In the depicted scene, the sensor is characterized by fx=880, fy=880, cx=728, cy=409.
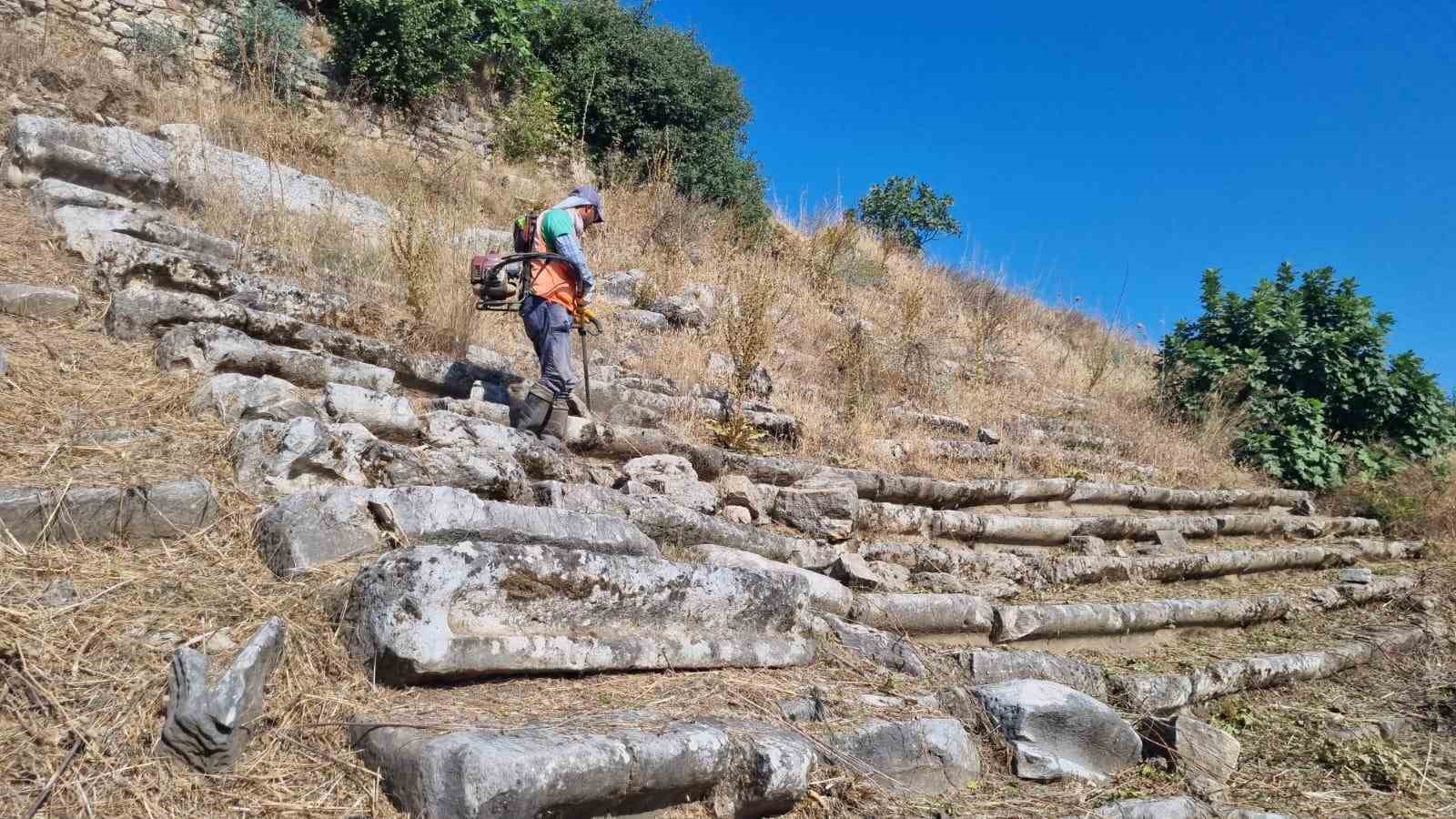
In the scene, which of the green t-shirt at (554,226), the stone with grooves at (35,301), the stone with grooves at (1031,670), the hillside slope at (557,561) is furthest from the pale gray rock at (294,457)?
the stone with grooves at (1031,670)

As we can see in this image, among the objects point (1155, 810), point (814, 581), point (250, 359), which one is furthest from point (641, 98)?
point (1155, 810)

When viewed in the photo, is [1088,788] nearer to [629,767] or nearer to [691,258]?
[629,767]

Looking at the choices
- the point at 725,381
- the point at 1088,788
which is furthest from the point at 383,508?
the point at 725,381

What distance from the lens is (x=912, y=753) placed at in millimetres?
3404

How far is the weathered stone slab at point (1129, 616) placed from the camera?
5391 mm

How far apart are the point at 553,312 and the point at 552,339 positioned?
0.64ft

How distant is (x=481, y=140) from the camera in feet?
45.5

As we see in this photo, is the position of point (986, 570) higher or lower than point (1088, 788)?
higher

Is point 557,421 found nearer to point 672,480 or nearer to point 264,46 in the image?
point 672,480

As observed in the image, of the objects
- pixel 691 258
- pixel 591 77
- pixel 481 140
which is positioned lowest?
pixel 691 258

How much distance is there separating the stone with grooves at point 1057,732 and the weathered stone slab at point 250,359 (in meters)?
4.01

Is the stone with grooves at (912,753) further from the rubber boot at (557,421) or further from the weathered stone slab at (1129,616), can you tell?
the rubber boot at (557,421)

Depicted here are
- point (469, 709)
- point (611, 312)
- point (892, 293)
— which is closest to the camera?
point (469, 709)

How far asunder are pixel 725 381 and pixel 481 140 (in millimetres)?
7735
